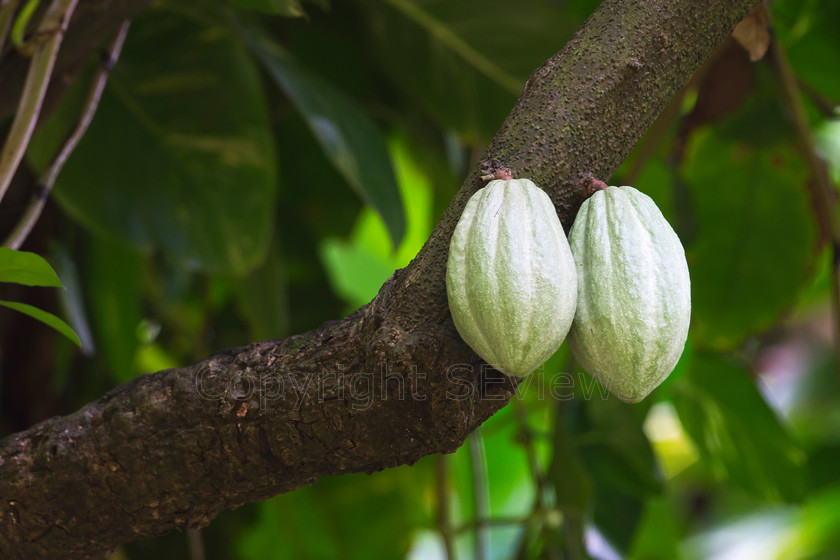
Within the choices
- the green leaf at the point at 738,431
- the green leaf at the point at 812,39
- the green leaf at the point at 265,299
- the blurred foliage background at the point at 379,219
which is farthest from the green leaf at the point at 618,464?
the green leaf at the point at 812,39

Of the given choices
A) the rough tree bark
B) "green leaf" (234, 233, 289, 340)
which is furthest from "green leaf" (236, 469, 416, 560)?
the rough tree bark

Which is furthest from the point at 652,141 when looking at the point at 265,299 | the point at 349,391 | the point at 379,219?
the point at 349,391

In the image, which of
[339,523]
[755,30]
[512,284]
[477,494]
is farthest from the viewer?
[339,523]

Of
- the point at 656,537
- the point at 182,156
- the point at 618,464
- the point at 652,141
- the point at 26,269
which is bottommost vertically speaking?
the point at 656,537

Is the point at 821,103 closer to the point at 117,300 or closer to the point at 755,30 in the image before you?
the point at 755,30

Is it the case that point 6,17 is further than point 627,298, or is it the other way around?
point 6,17

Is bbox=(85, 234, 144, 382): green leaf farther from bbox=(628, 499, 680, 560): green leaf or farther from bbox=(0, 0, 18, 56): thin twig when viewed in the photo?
bbox=(628, 499, 680, 560): green leaf

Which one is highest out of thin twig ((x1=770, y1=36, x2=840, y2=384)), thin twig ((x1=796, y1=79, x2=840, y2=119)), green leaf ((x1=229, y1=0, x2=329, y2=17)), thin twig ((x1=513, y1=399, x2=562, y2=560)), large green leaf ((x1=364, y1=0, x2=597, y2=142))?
large green leaf ((x1=364, y1=0, x2=597, y2=142))

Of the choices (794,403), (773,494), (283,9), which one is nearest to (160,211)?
(283,9)
